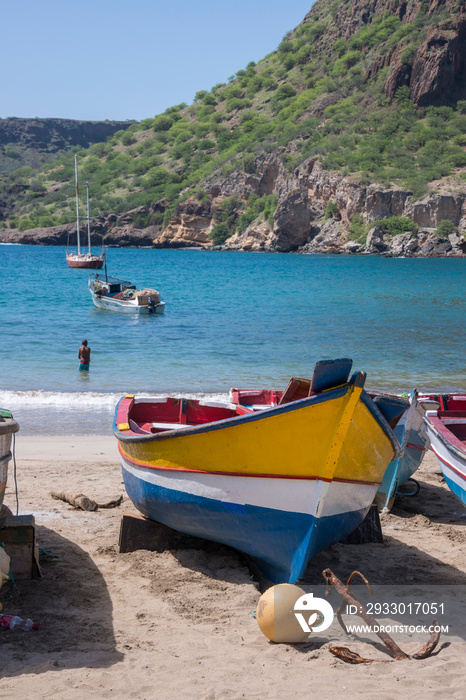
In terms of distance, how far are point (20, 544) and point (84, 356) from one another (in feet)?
36.0

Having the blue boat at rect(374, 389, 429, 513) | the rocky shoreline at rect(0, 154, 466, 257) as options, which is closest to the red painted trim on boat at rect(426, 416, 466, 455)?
the blue boat at rect(374, 389, 429, 513)

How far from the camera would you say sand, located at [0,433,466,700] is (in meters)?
3.93

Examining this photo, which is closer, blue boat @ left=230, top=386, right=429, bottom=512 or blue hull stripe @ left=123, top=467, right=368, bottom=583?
blue hull stripe @ left=123, top=467, right=368, bottom=583

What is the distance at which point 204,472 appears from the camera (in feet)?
16.9

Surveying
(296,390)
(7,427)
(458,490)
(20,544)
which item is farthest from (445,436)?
(7,427)

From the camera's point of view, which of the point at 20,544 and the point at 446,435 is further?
the point at 446,435

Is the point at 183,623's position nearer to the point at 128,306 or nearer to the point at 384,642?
the point at 384,642

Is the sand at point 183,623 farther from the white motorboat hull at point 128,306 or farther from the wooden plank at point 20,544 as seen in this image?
the white motorboat hull at point 128,306

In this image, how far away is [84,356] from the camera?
625 inches

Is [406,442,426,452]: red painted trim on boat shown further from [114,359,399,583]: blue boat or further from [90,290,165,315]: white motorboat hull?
[90,290,165,315]: white motorboat hull

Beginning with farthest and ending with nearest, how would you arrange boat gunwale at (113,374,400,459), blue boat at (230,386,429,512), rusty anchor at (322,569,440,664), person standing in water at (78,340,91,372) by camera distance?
person standing in water at (78,340,91,372)
blue boat at (230,386,429,512)
boat gunwale at (113,374,400,459)
rusty anchor at (322,569,440,664)

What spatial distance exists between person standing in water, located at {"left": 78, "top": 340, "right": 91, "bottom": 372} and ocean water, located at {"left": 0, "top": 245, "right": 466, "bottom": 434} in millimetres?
201

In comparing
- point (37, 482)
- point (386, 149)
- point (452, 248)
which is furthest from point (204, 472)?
point (386, 149)

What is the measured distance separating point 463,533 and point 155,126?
7332 inches
